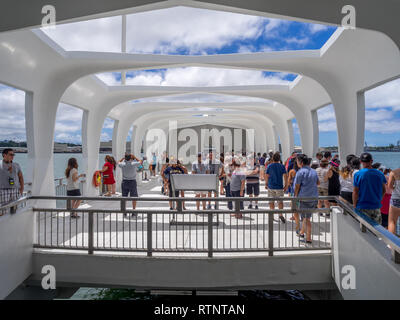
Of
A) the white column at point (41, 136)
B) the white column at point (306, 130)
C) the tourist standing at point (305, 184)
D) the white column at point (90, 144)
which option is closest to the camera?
the tourist standing at point (305, 184)

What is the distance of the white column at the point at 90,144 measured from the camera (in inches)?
464

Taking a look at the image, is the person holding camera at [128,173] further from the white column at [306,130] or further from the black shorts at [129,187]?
the white column at [306,130]

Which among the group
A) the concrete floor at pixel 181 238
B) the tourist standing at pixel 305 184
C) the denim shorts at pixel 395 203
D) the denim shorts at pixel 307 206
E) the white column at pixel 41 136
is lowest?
the concrete floor at pixel 181 238

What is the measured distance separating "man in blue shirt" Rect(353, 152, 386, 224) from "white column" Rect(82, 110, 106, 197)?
31.9 ft

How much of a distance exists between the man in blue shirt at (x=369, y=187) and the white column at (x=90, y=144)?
9.73 metres

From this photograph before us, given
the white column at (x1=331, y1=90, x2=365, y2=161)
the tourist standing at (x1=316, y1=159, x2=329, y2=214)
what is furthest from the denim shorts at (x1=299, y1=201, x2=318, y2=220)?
the white column at (x1=331, y1=90, x2=365, y2=161)

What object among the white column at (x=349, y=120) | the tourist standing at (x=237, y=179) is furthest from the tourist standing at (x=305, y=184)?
the white column at (x=349, y=120)

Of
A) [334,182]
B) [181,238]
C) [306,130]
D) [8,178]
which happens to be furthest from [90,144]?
[306,130]

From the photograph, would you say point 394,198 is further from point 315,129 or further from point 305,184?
point 315,129

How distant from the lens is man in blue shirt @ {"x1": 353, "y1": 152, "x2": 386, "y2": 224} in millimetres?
4715

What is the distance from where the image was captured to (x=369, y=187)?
4.74m

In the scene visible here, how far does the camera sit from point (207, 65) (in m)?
9.31
